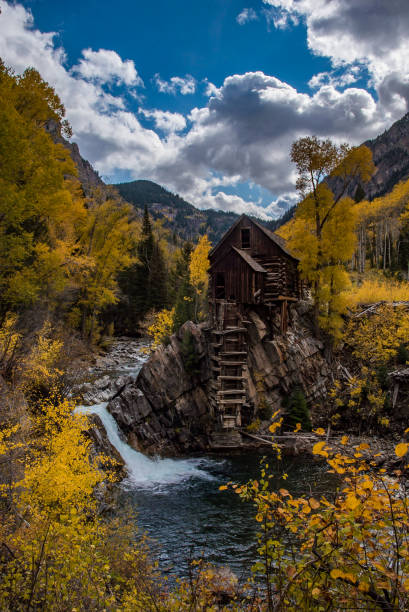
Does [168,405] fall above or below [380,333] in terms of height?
below

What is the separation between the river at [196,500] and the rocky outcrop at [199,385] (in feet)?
3.94

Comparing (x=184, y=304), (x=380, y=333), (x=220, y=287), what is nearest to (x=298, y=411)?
(x=380, y=333)

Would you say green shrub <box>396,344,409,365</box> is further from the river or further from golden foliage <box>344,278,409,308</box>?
the river

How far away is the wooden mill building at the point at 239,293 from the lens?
18.8m

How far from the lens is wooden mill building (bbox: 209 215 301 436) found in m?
18.8

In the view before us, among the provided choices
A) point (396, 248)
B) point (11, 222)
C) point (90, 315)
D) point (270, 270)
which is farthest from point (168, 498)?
point (396, 248)

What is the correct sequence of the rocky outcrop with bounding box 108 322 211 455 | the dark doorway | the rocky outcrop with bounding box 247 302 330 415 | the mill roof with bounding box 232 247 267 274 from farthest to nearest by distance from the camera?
the dark doorway
the mill roof with bounding box 232 247 267 274
the rocky outcrop with bounding box 247 302 330 415
the rocky outcrop with bounding box 108 322 211 455

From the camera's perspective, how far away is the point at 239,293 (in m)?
20.6

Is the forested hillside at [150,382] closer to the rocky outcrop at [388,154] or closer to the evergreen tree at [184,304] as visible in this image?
the evergreen tree at [184,304]

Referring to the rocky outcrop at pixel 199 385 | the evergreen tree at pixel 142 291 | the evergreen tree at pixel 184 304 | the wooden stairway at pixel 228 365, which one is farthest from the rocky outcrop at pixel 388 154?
the wooden stairway at pixel 228 365

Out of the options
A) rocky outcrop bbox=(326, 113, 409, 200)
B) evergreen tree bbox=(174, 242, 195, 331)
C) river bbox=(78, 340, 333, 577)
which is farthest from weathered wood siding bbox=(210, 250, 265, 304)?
rocky outcrop bbox=(326, 113, 409, 200)

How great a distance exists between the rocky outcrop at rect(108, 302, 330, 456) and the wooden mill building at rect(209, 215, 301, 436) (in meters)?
0.83

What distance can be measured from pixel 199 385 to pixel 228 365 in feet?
8.43

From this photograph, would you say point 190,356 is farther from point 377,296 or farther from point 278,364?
point 377,296
